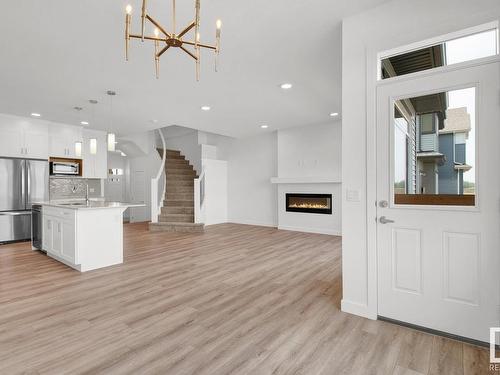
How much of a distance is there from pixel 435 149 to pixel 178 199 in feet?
23.6

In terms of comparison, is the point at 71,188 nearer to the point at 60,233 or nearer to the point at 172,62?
the point at 60,233

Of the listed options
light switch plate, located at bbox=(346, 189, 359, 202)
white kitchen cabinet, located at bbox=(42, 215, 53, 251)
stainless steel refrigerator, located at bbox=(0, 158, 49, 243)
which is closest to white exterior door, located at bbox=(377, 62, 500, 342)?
light switch plate, located at bbox=(346, 189, 359, 202)

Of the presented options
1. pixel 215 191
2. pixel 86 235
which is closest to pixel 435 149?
pixel 86 235

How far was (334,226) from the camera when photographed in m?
6.66

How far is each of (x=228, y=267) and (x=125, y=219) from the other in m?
6.96

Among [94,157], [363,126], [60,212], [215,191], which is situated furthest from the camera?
[215,191]

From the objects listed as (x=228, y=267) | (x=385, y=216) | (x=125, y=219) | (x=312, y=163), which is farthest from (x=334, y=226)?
(x=125, y=219)

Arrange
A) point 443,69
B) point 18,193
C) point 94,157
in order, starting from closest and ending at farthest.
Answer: point 443,69 < point 18,193 < point 94,157

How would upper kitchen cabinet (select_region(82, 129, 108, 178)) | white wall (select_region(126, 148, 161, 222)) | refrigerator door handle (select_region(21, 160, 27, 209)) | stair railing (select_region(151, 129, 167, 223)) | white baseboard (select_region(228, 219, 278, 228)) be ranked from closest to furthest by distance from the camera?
refrigerator door handle (select_region(21, 160, 27, 209)) → upper kitchen cabinet (select_region(82, 129, 108, 178)) → stair railing (select_region(151, 129, 167, 223)) → white baseboard (select_region(228, 219, 278, 228)) → white wall (select_region(126, 148, 161, 222))

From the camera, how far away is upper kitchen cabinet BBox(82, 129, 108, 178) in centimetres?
710

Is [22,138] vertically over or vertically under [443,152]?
over

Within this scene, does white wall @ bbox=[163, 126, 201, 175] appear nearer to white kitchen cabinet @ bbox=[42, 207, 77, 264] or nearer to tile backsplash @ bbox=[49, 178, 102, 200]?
tile backsplash @ bbox=[49, 178, 102, 200]

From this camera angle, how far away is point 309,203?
717 centimetres

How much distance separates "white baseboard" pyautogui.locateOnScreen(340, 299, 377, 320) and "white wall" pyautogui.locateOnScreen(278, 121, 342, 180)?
430 cm
